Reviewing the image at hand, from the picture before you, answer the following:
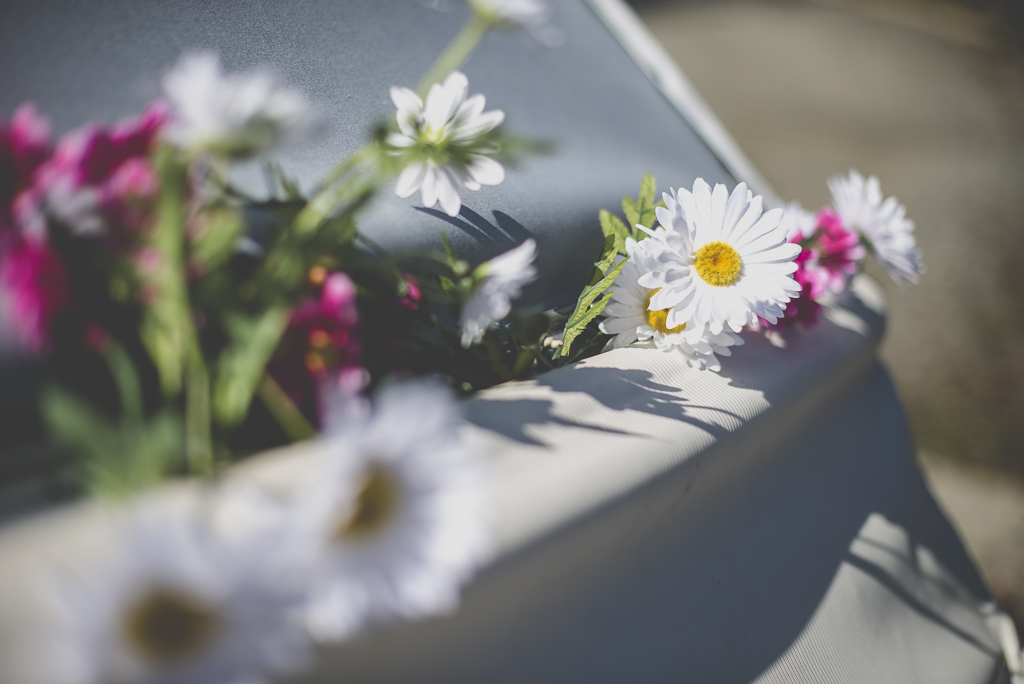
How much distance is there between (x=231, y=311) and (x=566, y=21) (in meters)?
0.76

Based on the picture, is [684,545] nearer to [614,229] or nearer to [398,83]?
[614,229]

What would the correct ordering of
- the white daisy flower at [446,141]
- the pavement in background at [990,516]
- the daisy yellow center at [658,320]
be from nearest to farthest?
the white daisy flower at [446,141], the daisy yellow center at [658,320], the pavement in background at [990,516]

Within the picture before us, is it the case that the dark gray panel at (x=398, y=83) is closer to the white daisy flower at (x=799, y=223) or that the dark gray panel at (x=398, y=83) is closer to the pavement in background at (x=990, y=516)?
the white daisy flower at (x=799, y=223)

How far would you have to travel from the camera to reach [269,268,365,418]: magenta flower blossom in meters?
0.36

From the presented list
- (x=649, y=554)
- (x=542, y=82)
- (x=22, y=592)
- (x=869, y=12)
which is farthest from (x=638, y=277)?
(x=869, y=12)

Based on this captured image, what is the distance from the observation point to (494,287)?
41 centimetres

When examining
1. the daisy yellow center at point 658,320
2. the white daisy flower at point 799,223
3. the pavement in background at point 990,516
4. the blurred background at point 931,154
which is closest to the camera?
the daisy yellow center at point 658,320

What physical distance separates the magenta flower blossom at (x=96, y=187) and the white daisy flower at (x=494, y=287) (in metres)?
0.20

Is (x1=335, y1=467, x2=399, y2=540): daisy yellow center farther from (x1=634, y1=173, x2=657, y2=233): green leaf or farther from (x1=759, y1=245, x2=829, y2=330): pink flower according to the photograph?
(x1=759, y1=245, x2=829, y2=330): pink flower

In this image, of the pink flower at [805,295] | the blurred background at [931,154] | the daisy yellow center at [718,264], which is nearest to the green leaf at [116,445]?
the daisy yellow center at [718,264]

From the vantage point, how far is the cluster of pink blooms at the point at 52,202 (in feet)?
1.01

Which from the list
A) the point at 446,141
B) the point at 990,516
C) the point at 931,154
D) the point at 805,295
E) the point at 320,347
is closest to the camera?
the point at 320,347

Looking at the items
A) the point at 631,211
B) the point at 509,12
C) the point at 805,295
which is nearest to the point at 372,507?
the point at 509,12

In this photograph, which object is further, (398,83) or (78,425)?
(398,83)
